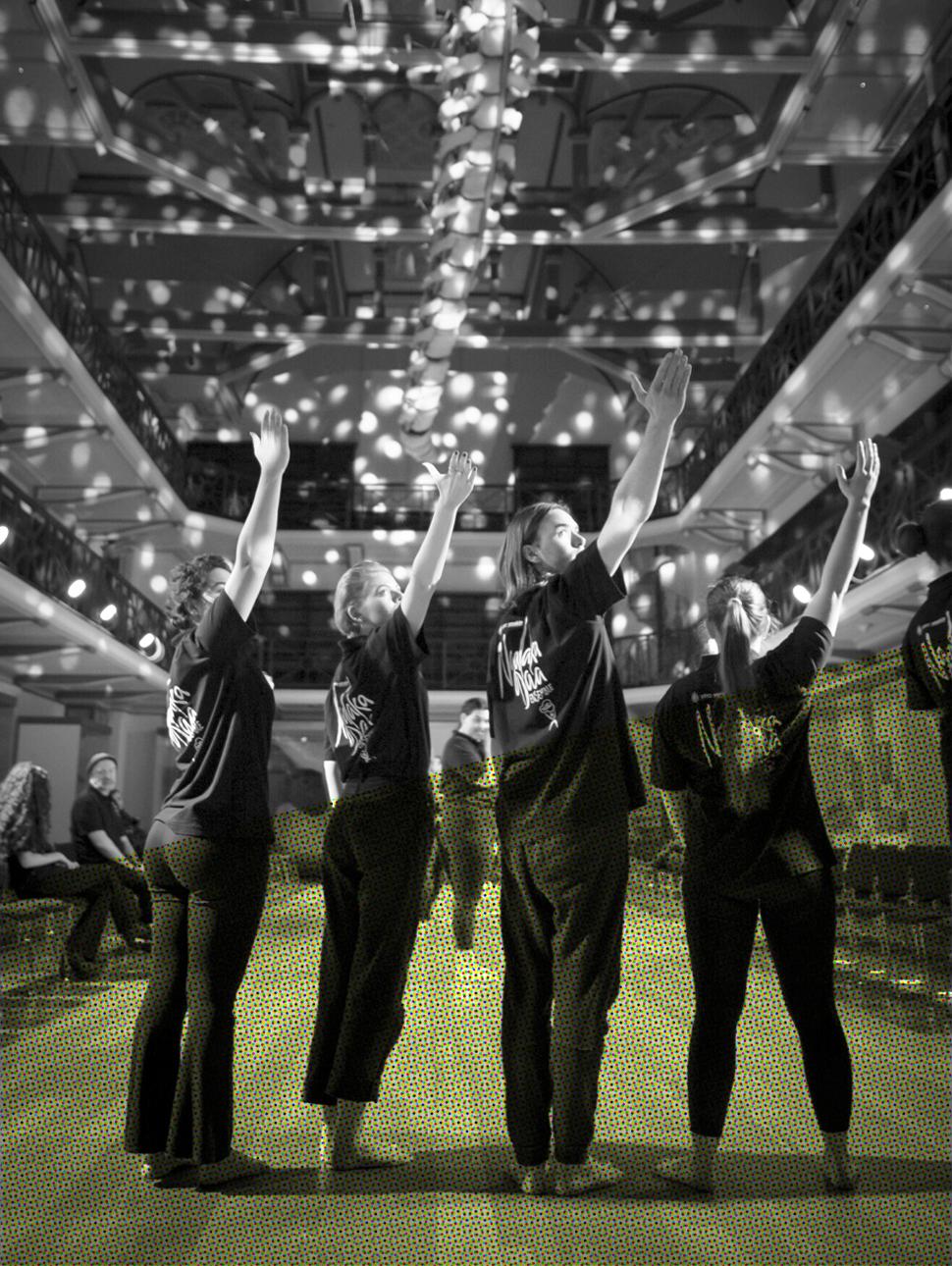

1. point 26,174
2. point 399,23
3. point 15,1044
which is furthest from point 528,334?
point 15,1044

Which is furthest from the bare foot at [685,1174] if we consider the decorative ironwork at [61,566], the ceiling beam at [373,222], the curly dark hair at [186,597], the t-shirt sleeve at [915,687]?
the ceiling beam at [373,222]

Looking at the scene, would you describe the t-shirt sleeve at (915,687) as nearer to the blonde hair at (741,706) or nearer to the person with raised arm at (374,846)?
the blonde hair at (741,706)

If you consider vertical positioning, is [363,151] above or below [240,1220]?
above

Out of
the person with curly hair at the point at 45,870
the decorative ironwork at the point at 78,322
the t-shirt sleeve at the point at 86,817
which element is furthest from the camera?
the decorative ironwork at the point at 78,322

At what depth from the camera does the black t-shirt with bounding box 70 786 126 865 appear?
3771 millimetres

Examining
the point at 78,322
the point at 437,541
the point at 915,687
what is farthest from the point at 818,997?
the point at 78,322

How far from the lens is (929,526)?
1.47 m

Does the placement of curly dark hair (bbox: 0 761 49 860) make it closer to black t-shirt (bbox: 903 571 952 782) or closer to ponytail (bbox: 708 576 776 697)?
ponytail (bbox: 708 576 776 697)

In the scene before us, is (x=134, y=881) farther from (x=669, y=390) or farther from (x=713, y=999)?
(x=669, y=390)

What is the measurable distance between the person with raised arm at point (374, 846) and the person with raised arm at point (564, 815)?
0.14 metres

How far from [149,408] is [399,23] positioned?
6185 mm

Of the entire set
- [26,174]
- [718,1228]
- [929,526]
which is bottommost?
[718,1228]

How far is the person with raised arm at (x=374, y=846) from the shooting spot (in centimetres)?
150

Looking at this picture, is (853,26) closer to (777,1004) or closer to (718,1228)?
(777,1004)
